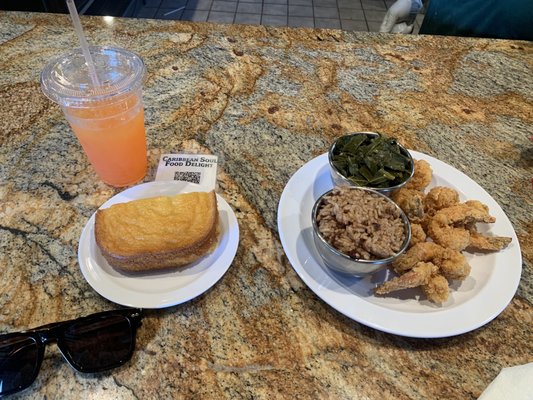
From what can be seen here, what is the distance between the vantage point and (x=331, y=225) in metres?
1.12

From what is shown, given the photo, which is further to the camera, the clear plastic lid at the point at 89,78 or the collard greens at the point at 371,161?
the collard greens at the point at 371,161

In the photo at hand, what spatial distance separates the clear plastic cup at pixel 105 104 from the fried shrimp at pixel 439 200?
102 centimetres

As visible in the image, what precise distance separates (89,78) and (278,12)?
438 centimetres

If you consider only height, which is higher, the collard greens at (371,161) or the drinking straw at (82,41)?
the drinking straw at (82,41)

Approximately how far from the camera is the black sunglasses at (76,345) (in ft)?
3.07

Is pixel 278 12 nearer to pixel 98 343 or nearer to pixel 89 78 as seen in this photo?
pixel 89 78

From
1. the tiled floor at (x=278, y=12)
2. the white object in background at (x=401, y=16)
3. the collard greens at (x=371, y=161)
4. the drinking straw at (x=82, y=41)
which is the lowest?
the tiled floor at (x=278, y=12)

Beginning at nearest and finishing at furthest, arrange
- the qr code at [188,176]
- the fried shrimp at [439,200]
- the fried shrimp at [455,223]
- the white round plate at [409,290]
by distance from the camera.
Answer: the white round plate at [409,290] → the fried shrimp at [455,223] → the fried shrimp at [439,200] → the qr code at [188,176]

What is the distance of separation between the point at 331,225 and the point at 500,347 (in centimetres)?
56

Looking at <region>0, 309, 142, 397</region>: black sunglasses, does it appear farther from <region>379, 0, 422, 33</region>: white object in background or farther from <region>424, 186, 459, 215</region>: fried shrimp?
<region>379, 0, 422, 33</region>: white object in background

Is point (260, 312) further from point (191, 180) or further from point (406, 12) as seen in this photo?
point (406, 12)

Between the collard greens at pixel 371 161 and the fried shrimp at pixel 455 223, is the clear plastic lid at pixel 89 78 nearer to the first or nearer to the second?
the collard greens at pixel 371 161

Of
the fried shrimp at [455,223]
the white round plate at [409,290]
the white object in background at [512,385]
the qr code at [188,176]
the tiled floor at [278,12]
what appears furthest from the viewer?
the tiled floor at [278,12]

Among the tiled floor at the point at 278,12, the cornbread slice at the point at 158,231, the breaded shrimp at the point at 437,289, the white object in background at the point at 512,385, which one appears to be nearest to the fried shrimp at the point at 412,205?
the breaded shrimp at the point at 437,289
